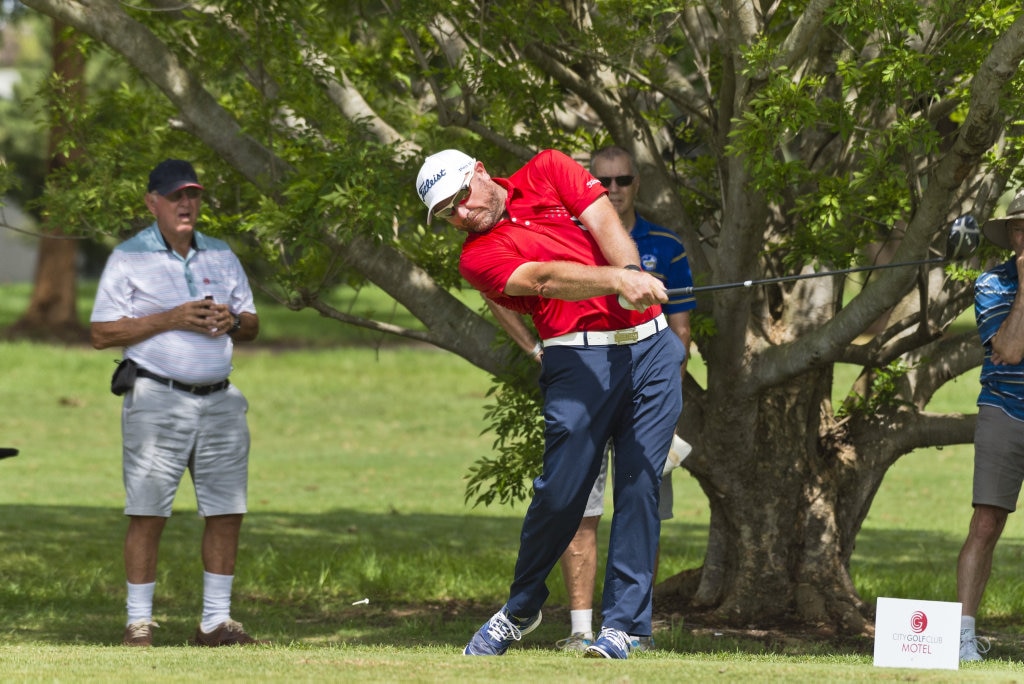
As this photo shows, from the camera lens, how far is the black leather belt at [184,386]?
24.8 ft

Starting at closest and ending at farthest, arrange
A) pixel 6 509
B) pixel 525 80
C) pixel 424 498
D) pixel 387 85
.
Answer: pixel 525 80, pixel 387 85, pixel 6 509, pixel 424 498

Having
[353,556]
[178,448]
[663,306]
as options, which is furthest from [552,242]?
[353,556]

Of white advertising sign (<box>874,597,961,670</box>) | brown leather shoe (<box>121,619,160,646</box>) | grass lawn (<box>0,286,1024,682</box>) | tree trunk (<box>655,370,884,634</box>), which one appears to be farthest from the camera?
tree trunk (<box>655,370,884,634</box>)

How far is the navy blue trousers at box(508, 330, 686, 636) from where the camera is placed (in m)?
6.14

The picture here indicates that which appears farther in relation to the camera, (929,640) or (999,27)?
(999,27)

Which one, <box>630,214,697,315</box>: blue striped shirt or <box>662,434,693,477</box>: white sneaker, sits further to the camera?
<box>630,214,697,315</box>: blue striped shirt

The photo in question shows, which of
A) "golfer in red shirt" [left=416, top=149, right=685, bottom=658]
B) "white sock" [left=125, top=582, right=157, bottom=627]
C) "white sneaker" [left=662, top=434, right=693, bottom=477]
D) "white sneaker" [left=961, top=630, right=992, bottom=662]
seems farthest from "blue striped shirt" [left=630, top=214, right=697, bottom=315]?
"white sock" [left=125, top=582, right=157, bottom=627]

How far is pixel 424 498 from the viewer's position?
1694cm

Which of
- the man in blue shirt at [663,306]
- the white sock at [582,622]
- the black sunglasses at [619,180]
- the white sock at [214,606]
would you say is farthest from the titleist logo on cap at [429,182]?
the white sock at [214,606]

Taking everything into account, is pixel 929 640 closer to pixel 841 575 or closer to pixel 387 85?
pixel 841 575

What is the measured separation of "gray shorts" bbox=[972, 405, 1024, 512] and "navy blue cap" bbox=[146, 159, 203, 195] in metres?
3.99

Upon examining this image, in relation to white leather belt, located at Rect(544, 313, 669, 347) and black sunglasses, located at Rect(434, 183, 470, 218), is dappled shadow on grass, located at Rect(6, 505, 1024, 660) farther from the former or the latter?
black sunglasses, located at Rect(434, 183, 470, 218)

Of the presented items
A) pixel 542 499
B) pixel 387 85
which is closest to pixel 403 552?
pixel 387 85

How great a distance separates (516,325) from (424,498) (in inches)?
401
